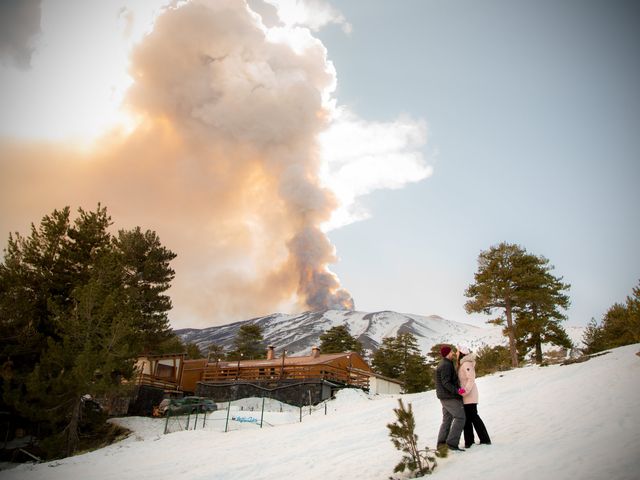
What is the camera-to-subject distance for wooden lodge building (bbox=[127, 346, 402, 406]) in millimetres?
28625

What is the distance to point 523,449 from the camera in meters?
7.16

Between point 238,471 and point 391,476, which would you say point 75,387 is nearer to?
point 238,471

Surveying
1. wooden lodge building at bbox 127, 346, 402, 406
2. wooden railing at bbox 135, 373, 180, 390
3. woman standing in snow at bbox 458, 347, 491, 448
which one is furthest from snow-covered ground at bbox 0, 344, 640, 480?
wooden railing at bbox 135, 373, 180, 390

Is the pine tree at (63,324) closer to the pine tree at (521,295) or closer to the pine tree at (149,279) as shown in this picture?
the pine tree at (149,279)

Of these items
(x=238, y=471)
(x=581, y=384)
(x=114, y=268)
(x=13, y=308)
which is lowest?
(x=238, y=471)

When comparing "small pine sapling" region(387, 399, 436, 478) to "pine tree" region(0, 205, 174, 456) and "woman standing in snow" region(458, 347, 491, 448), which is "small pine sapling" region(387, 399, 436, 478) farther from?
"pine tree" region(0, 205, 174, 456)

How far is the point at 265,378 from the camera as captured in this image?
31656 millimetres

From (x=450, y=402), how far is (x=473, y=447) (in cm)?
93

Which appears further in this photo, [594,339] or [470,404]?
[594,339]

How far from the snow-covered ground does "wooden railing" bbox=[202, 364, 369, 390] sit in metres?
10.7

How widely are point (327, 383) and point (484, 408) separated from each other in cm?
1682

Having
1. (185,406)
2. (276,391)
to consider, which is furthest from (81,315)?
(276,391)

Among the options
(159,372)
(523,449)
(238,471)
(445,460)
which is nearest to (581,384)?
(523,449)

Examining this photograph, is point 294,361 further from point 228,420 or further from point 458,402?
point 458,402
